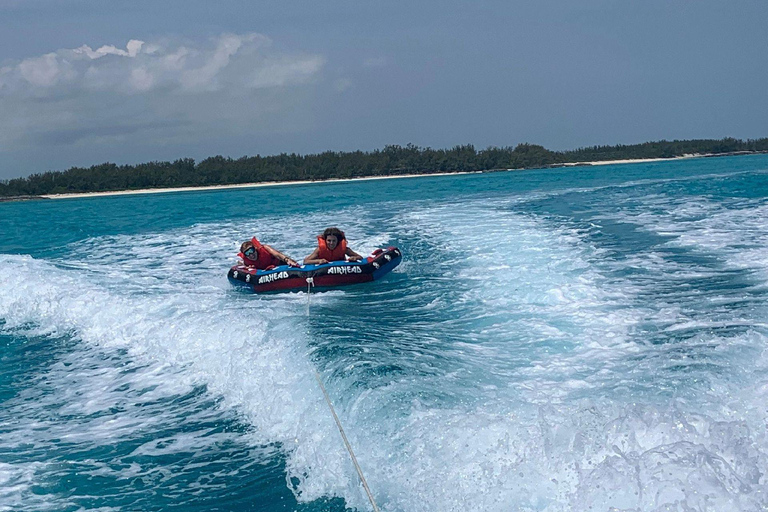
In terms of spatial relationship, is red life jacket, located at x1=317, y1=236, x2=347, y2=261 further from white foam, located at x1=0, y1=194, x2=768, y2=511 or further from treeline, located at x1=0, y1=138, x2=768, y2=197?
treeline, located at x1=0, y1=138, x2=768, y2=197

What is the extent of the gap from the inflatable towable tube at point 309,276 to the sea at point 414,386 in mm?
167

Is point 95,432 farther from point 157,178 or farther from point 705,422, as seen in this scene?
point 157,178

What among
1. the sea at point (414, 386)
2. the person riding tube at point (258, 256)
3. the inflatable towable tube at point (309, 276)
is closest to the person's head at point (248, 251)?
the person riding tube at point (258, 256)

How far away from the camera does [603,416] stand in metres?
3.22

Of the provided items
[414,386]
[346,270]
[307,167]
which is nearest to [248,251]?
[346,270]

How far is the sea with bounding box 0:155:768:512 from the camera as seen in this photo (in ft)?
9.70

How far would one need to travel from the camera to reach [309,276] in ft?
27.7

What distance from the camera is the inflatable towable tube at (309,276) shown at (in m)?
8.48

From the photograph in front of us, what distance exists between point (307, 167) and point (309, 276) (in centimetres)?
5070

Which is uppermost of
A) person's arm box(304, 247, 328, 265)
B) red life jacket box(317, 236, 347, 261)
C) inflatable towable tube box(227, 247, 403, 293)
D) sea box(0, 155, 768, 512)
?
red life jacket box(317, 236, 347, 261)

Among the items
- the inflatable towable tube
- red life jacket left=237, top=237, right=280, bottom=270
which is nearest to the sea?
the inflatable towable tube

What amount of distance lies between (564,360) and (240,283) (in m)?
5.24

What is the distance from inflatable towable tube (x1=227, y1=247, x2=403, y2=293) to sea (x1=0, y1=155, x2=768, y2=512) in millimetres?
167

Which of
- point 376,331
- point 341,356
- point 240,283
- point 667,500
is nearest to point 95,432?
point 341,356
